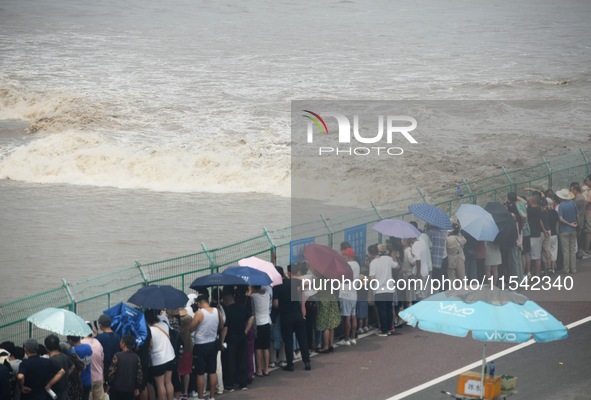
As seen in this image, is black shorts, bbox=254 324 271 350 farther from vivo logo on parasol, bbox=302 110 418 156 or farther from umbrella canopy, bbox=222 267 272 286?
vivo logo on parasol, bbox=302 110 418 156

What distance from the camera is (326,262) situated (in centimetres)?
1334

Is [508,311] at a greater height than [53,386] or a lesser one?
greater

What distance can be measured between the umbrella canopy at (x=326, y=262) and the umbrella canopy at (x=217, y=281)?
1.28 m

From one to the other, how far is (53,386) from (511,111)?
40.5 metres

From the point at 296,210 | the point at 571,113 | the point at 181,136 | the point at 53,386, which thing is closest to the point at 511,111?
the point at 571,113

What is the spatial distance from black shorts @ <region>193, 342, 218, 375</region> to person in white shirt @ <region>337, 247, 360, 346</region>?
255 cm

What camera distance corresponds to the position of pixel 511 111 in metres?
48.2

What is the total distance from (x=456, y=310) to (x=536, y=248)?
24.8 feet

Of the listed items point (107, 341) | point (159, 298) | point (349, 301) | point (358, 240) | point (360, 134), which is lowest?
point (349, 301)

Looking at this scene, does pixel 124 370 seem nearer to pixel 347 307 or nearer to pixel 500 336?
pixel 500 336

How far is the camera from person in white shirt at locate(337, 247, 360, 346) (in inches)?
555

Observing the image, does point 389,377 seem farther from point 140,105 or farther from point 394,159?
point 140,105

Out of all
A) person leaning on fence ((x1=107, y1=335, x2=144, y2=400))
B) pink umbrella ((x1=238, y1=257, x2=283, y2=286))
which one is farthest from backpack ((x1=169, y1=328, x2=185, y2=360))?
pink umbrella ((x1=238, y1=257, x2=283, y2=286))

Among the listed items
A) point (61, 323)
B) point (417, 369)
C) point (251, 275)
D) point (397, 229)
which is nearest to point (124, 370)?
point (61, 323)
